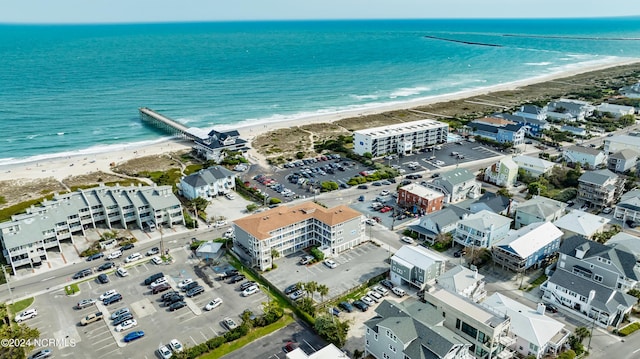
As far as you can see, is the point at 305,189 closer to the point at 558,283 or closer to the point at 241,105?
the point at 558,283

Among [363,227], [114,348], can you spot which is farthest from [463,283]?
[114,348]

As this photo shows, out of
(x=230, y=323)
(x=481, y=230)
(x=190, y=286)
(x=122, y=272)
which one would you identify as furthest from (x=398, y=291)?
(x=122, y=272)

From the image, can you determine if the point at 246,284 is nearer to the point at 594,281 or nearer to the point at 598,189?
the point at 594,281

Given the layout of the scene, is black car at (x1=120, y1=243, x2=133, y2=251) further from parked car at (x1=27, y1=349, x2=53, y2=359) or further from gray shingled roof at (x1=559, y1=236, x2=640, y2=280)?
gray shingled roof at (x1=559, y1=236, x2=640, y2=280)

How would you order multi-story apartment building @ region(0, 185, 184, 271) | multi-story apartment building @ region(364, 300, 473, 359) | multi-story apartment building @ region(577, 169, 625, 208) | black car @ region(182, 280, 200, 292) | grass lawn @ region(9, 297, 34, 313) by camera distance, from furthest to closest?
multi-story apartment building @ region(577, 169, 625, 208), multi-story apartment building @ region(0, 185, 184, 271), black car @ region(182, 280, 200, 292), grass lawn @ region(9, 297, 34, 313), multi-story apartment building @ region(364, 300, 473, 359)

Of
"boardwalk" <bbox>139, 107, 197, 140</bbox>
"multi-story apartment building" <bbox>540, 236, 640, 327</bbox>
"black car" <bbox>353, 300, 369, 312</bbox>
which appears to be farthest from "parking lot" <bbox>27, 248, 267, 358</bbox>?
"boardwalk" <bbox>139, 107, 197, 140</bbox>

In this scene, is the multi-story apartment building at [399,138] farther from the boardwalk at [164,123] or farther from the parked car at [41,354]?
the parked car at [41,354]

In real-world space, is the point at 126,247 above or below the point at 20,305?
above
